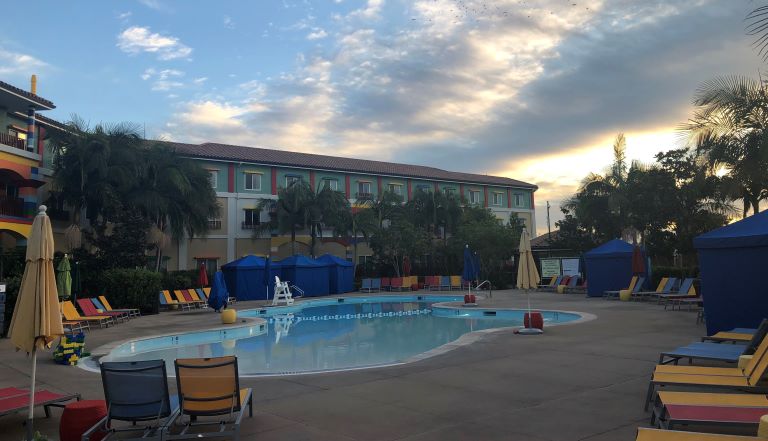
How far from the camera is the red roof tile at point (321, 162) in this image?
4009 centimetres

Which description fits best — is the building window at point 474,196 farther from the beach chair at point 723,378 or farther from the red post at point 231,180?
the beach chair at point 723,378

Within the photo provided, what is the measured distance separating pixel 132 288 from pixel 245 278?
974cm

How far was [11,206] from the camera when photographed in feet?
81.9

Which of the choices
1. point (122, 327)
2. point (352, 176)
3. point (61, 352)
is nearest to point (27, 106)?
point (122, 327)

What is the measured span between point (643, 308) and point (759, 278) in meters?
8.87

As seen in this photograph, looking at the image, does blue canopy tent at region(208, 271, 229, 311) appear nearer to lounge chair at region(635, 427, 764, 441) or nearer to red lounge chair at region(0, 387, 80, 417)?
red lounge chair at region(0, 387, 80, 417)

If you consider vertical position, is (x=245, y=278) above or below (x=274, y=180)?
below

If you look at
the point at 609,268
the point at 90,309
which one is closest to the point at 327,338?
the point at 90,309

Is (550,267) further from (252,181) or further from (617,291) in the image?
(252,181)

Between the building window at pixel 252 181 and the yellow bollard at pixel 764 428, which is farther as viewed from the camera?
Answer: the building window at pixel 252 181

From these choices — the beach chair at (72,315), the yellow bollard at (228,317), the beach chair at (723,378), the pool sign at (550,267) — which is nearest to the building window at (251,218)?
the pool sign at (550,267)

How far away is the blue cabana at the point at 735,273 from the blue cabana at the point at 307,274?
24666mm

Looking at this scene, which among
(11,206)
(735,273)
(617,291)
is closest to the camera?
(735,273)

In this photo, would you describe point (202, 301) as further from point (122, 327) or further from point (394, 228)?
point (394, 228)
